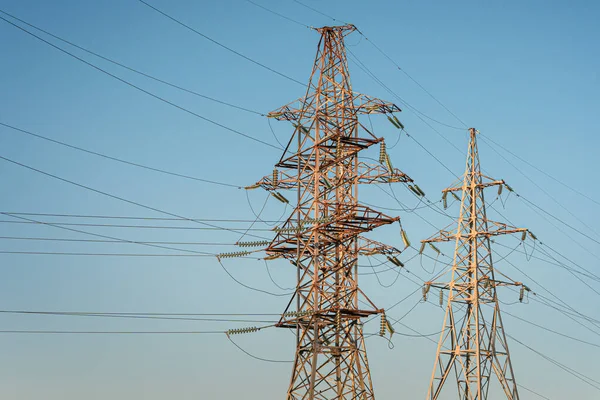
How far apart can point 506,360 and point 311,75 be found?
20.8 metres

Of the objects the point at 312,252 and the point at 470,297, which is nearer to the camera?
the point at 312,252

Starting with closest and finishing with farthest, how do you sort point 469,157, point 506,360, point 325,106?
point 325,106 < point 506,360 < point 469,157

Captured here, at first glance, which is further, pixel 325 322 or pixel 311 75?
pixel 311 75

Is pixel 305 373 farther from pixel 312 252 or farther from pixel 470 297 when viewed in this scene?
pixel 470 297

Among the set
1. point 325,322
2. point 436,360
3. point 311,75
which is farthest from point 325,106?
point 436,360

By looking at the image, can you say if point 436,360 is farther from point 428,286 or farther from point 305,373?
point 305,373

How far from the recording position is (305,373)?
5428cm

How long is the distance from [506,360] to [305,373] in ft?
50.9

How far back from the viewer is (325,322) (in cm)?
5481

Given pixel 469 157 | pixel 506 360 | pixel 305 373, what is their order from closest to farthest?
pixel 305 373 < pixel 506 360 < pixel 469 157

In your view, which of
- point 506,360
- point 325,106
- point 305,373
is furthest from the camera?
point 506,360

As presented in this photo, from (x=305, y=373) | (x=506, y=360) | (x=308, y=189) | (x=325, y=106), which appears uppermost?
(x=325, y=106)

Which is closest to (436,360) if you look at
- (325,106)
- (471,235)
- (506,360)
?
(506,360)

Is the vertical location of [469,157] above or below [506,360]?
above
